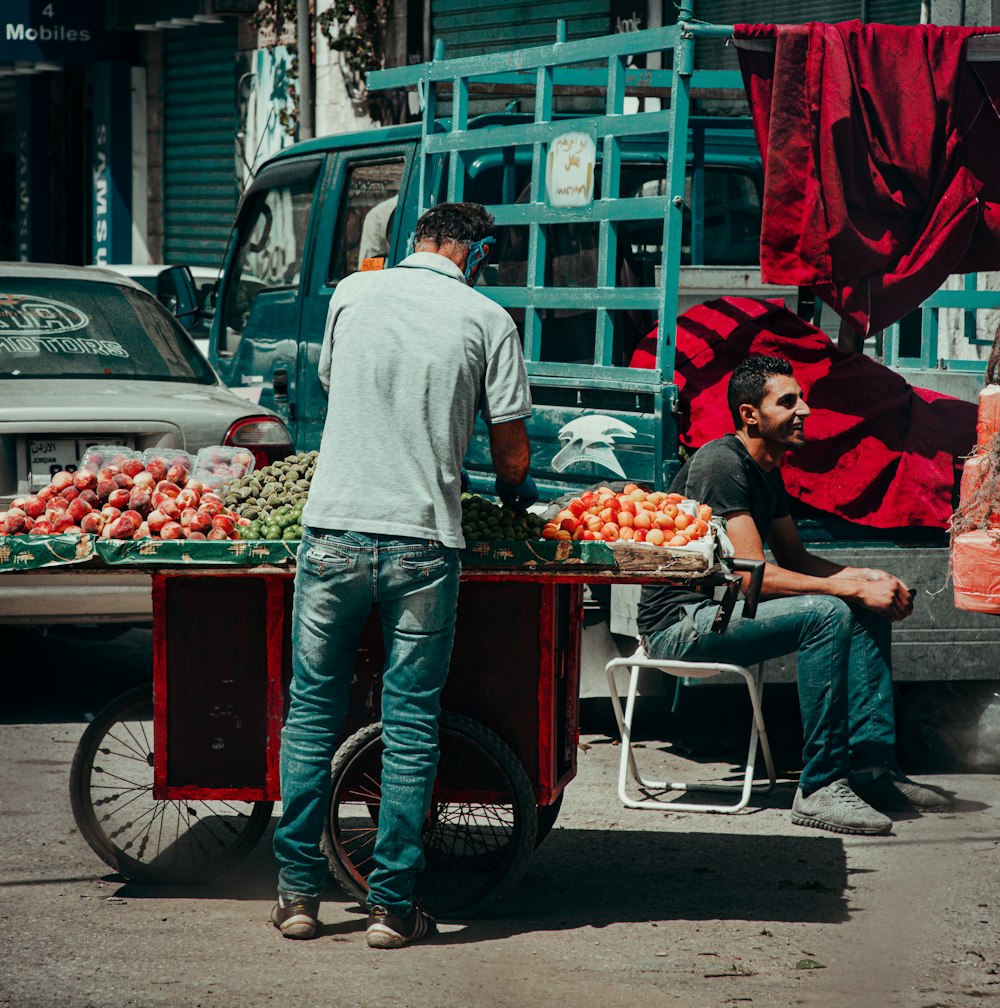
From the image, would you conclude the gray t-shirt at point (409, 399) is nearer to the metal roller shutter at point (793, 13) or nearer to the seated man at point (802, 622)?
the seated man at point (802, 622)

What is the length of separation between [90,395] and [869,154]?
315 cm

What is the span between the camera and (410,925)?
14.3ft

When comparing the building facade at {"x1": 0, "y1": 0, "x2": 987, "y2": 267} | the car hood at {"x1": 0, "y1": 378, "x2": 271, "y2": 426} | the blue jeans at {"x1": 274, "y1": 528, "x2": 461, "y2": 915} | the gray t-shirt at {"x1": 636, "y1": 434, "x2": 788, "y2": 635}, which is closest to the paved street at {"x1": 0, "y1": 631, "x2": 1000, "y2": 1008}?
the blue jeans at {"x1": 274, "y1": 528, "x2": 461, "y2": 915}

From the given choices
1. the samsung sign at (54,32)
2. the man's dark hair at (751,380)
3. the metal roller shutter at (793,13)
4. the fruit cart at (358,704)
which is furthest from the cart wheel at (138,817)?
the samsung sign at (54,32)

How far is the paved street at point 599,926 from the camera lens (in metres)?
4.07

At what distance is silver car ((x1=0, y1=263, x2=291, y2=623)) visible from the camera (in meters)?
6.38

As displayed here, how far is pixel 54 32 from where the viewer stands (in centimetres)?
1994

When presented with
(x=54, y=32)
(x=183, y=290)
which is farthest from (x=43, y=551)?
(x=54, y=32)

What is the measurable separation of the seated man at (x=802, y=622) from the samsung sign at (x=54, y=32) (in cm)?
1607

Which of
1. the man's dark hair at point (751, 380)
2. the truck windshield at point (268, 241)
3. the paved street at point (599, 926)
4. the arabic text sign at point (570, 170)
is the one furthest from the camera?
the truck windshield at point (268, 241)

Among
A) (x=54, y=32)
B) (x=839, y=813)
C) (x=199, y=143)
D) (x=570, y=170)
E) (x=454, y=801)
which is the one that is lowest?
(x=839, y=813)

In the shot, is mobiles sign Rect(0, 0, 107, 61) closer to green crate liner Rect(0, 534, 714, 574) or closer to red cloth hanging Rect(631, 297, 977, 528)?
red cloth hanging Rect(631, 297, 977, 528)

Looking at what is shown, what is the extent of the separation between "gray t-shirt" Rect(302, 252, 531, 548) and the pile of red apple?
0.44 m

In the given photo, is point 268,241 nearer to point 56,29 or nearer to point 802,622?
point 802,622
